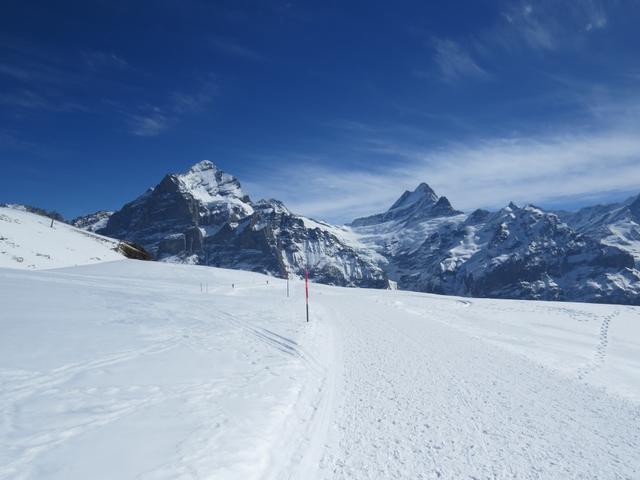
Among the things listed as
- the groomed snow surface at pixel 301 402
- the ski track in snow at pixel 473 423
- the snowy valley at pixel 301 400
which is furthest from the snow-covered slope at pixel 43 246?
the ski track in snow at pixel 473 423

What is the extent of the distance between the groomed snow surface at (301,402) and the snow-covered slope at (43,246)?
1146 inches

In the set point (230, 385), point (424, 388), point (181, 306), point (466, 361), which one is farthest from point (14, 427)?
point (181, 306)

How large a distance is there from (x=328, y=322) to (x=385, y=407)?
11787mm

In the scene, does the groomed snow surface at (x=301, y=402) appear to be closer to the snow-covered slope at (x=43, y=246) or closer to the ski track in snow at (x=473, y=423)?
the ski track in snow at (x=473, y=423)

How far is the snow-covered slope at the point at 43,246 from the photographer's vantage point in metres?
40.4

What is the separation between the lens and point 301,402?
8.79 metres

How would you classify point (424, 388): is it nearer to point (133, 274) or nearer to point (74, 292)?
point (74, 292)

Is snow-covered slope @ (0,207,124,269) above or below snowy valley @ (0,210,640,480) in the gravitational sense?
above

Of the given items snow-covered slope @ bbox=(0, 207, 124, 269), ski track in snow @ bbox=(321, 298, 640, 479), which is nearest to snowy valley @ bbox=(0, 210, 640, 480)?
ski track in snow @ bbox=(321, 298, 640, 479)

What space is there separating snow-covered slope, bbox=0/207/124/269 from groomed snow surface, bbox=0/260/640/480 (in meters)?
29.1

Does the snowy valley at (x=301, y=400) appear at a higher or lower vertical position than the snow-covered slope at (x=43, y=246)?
lower

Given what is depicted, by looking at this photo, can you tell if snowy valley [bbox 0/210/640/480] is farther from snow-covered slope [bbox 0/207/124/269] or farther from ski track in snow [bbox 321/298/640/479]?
snow-covered slope [bbox 0/207/124/269]

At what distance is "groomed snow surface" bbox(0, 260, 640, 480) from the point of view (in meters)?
6.08

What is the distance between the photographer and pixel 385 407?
27.6 feet
